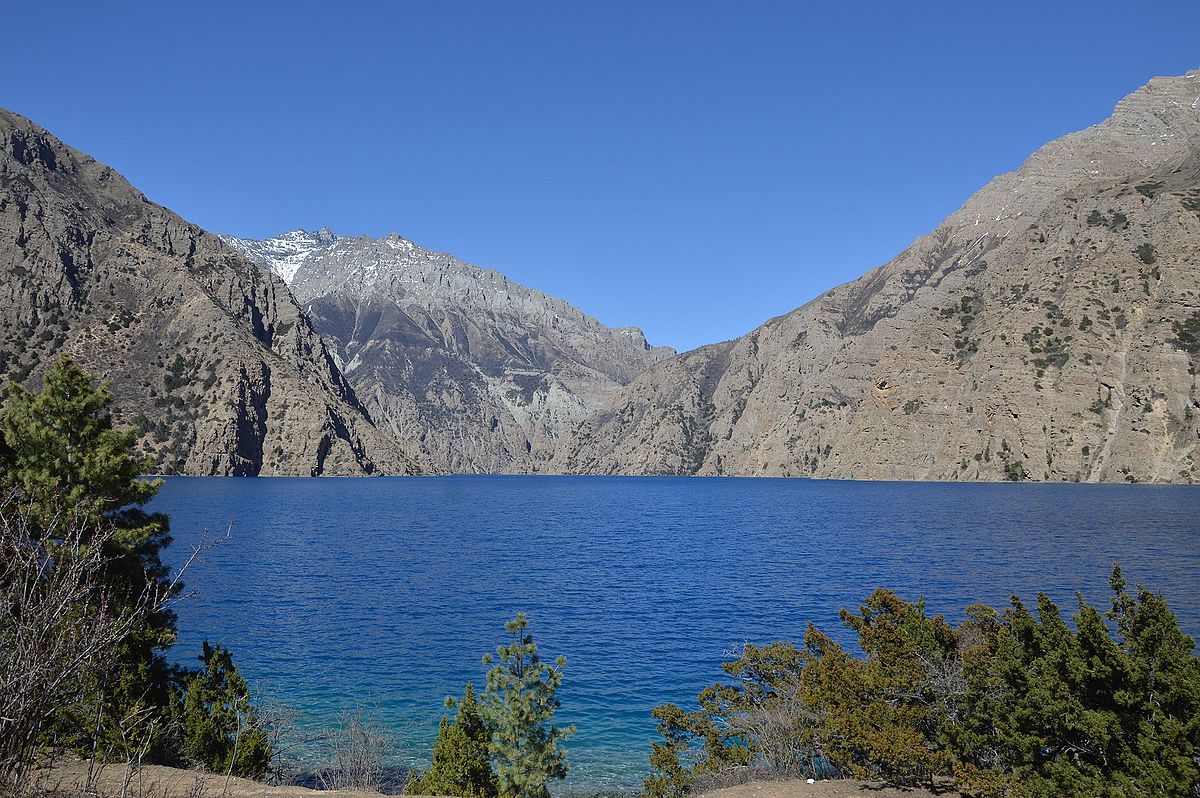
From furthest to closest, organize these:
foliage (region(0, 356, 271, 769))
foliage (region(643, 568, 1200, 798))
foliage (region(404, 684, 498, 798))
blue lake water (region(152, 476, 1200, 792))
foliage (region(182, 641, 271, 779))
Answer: blue lake water (region(152, 476, 1200, 792)) → foliage (region(0, 356, 271, 769)) → foliage (region(182, 641, 271, 779)) → foliage (region(404, 684, 498, 798)) → foliage (region(643, 568, 1200, 798))

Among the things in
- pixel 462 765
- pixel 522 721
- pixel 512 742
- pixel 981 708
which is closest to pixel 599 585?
pixel 462 765

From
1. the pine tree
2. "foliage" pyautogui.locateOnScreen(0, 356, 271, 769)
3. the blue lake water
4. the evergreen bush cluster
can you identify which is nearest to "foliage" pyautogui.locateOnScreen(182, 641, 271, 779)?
"foliage" pyautogui.locateOnScreen(0, 356, 271, 769)

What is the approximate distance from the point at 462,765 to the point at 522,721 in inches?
118

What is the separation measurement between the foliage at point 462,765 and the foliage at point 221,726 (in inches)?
159

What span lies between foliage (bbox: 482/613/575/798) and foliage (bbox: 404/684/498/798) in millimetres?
1275

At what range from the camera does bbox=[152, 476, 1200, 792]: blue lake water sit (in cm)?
2998

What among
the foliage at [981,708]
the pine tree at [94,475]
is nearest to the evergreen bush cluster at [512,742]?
the foliage at [981,708]

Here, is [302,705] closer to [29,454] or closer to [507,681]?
[29,454]

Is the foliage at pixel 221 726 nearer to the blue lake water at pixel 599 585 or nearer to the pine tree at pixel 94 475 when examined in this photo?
the pine tree at pixel 94 475

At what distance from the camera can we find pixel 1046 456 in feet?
532

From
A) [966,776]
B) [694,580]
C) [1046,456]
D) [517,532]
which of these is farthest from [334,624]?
[1046,456]

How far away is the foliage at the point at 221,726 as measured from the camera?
61.8 ft

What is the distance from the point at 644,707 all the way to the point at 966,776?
48.5 ft

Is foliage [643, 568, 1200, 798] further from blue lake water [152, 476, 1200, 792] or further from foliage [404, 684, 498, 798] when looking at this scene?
blue lake water [152, 476, 1200, 792]
